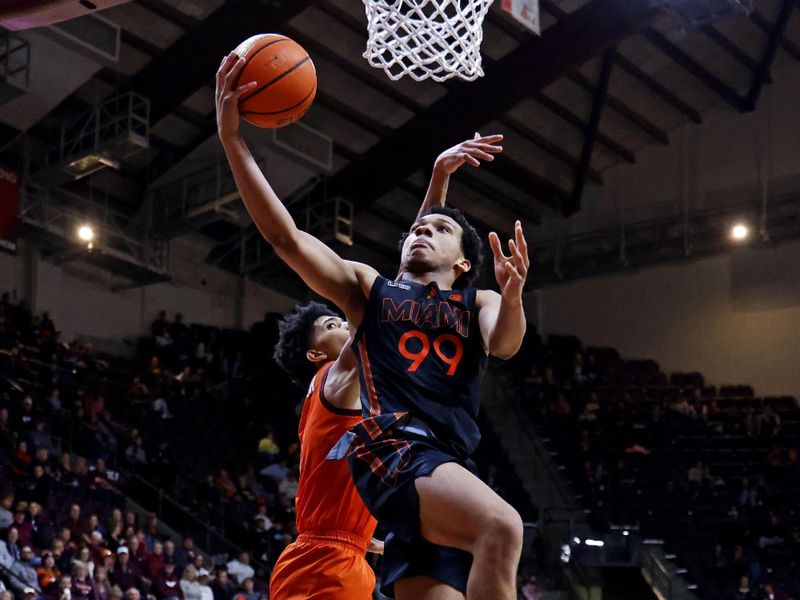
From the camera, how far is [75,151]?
18375mm

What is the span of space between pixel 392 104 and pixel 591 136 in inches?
151

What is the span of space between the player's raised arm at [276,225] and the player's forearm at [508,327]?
512 millimetres

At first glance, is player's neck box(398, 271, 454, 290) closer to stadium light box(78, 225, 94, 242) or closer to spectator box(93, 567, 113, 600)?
spectator box(93, 567, 113, 600)

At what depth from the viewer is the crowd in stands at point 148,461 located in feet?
39.4

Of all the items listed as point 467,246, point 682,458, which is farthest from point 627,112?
point 467,246

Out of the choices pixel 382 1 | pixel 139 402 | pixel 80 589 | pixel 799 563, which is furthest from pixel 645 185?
pixel 382 1

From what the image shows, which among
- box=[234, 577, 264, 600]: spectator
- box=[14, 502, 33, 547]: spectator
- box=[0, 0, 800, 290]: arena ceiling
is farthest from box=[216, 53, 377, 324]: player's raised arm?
box=[0, 0, 800, 290]: arena ceiling

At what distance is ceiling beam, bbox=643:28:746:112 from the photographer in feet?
69.5

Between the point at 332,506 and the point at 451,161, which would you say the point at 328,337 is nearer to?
the point at 332,506

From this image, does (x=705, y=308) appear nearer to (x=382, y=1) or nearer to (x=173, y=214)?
(x=173, y=214)

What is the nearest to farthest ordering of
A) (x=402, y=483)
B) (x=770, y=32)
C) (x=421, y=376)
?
1. (x=402, y=483)
2. (x=421, y=376)
3. (x=770, y=32)

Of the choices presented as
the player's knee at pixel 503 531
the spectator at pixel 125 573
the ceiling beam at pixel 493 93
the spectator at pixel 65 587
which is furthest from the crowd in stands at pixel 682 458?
the player's knee at pixel 503 531

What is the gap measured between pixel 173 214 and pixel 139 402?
135 inches

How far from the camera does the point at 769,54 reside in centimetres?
2191
